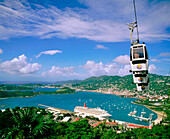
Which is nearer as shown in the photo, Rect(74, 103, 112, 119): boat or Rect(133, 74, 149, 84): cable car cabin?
Rect(133, 74, 149, 84): cable car cabin

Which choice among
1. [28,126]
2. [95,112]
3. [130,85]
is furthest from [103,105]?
[130,85]

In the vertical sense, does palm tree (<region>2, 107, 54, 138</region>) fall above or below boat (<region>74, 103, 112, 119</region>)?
above

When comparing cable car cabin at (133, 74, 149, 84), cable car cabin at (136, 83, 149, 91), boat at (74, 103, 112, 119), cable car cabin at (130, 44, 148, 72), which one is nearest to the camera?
cable car cabin at (130, 44, 148, 72)

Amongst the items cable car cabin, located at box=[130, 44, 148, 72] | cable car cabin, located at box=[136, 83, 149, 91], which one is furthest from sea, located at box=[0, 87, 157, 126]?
cable car cabin, located at box=[130, 44, 148, 72]

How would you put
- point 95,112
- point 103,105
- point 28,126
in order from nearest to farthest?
point 28,126, point 95,112, point 103,105

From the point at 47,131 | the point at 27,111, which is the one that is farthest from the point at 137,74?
the point at 27,111

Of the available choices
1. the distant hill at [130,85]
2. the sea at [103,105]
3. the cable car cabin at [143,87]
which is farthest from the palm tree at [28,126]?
the distant hill at [130,85]

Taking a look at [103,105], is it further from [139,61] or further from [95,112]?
[139,61]

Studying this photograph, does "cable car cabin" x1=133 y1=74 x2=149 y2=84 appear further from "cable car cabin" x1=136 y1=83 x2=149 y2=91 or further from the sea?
the sea

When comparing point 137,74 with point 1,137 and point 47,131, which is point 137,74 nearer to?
point 47,131
